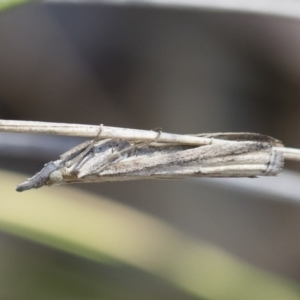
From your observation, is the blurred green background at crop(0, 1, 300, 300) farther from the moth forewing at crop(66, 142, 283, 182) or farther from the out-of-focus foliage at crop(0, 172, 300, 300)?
the moth forewing at crop(66, 142, 283, 182)

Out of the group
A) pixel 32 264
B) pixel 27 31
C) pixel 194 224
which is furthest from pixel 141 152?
pixel 27 31

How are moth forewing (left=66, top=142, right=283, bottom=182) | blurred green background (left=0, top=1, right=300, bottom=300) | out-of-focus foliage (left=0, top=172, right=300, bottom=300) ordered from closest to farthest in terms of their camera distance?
moth forewing (left=66, top=142, right=283, bottom=182), out-of-focus foliage (left=0, top=172, right=300, bottom=300), blurred green background (left=0, top=1, right=300, bottom=300)

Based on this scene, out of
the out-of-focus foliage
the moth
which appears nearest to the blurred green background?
the out-of-focus foliage

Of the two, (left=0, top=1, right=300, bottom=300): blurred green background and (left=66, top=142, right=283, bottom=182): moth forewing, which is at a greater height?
(left=0, top=1, right=300, bottom=300): blurred green background

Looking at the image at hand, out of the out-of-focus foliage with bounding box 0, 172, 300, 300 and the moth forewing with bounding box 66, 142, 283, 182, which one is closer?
the moth forewing with bounding box 66, 142, 283, 182

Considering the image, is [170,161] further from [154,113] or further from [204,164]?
[154,113]

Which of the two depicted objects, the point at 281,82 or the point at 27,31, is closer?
the point at 281,82

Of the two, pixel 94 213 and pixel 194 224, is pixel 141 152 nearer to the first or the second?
pixel 94 213
